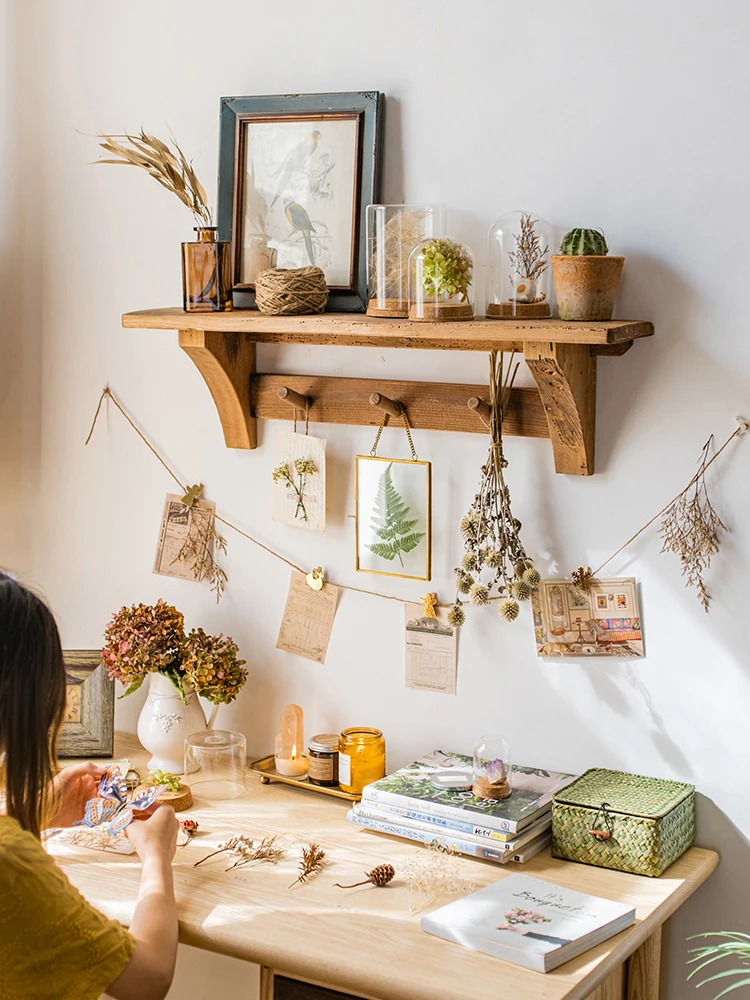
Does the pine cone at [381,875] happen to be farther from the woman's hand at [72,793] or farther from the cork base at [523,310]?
the cork base at [523,310]

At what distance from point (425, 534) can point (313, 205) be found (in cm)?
57

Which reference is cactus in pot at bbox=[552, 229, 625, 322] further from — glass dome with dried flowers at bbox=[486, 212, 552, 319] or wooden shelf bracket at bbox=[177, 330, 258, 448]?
wooden shelf bracket at bbox=[177, 330, 258, 448]

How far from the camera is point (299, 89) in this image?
193 centimetres

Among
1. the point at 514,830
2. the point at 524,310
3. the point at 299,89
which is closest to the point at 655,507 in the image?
the point at 524,310

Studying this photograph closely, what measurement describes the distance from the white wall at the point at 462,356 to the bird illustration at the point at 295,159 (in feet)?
0.32

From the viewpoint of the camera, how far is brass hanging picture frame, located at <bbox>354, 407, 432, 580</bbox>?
1894 millimetres

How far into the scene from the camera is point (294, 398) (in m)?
1.96

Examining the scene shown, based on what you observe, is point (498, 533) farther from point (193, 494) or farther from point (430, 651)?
point (193, 494)

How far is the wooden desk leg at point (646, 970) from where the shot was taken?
1693 millimetres

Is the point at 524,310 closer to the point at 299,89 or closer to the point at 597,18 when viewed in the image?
the point at 597,18

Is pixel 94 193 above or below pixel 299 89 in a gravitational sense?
below

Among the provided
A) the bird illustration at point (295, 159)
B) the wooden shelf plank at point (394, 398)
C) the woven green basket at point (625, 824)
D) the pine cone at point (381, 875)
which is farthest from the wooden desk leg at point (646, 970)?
the bird illustration at point (295, 159)

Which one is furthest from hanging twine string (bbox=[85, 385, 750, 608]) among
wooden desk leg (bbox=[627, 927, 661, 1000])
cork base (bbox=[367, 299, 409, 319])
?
wooden desk leg (bbox=[627, 927, 661, 1000])

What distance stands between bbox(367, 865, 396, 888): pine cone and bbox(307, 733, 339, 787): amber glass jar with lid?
1.08 ft
